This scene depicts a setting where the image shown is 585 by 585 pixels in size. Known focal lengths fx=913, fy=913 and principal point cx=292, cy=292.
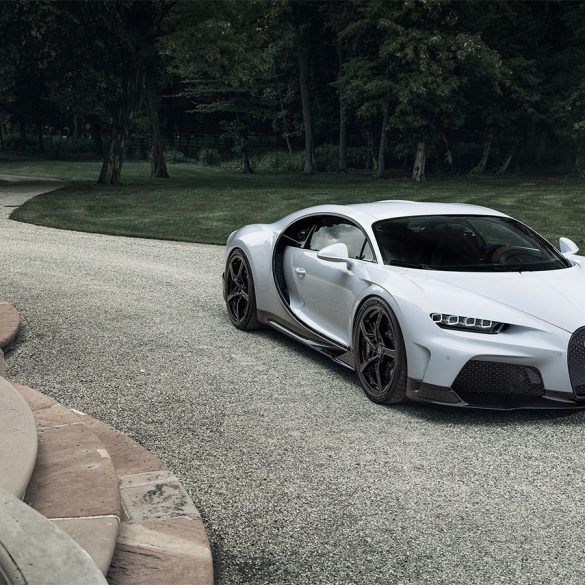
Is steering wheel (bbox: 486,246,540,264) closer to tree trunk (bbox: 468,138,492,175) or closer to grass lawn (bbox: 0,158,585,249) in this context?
grass lawn (bbox: 0,158,585,249)

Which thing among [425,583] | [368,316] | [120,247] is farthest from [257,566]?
[120,247]

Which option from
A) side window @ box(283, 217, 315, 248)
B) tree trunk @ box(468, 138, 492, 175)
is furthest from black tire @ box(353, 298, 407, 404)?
tree trunk @ box(468, 138, 492, 175)

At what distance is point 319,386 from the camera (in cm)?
689

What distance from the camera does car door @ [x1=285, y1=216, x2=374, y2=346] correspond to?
→ 693cm

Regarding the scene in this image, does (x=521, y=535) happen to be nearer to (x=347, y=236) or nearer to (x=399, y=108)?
(x=347, y=236)

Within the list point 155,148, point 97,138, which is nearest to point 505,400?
point 155,148

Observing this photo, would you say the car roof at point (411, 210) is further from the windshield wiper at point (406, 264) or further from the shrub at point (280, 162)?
the shrub at point (280, 162)

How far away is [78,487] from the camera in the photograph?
434 cm

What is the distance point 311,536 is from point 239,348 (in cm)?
380

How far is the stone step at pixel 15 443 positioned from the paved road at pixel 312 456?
2.72ft

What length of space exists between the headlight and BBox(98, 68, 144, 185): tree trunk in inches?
1105

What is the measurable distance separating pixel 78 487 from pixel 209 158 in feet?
187

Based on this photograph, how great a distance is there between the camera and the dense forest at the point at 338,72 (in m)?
31.1

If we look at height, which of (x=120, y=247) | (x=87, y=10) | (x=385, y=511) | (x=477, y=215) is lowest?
(x=120, y=247)
